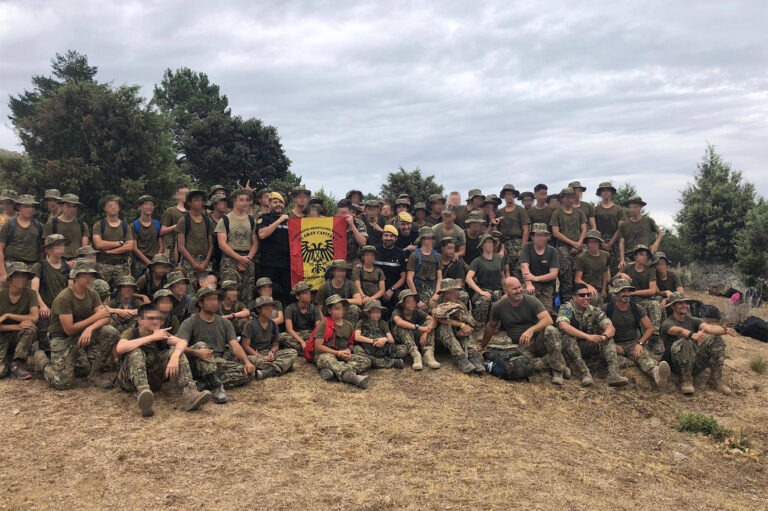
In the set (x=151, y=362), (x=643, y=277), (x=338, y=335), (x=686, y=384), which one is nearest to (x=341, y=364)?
(x=338, y=335)

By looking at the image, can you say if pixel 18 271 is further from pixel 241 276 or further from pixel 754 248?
pixel 754 248

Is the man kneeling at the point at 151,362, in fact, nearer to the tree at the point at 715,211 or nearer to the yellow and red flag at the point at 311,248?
the yellow and red flag at the point at 311,248

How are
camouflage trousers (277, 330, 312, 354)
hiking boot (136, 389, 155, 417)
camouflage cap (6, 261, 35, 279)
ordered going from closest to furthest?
hiking boot (136, 389, 155, 417) → camouflage cap (6, 261, 35, 279) → camouflage trousers (277, 330, 312, 354)

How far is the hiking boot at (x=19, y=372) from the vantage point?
7.09 meters

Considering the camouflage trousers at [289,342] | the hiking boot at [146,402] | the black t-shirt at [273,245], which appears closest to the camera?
the hiking boot at [146,402]

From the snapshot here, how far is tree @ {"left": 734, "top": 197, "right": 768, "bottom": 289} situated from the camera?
17.9m

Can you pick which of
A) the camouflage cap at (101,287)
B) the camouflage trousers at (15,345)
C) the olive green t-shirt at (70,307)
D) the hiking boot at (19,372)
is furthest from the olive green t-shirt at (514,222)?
the hiking boot at (19,372)

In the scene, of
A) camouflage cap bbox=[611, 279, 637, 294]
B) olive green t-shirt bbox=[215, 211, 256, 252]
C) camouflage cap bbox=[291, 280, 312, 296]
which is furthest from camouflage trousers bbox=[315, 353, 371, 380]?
camouflage cap bbox=[611, 279, 637, 294]

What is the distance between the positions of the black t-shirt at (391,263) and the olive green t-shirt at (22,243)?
5.59 metres

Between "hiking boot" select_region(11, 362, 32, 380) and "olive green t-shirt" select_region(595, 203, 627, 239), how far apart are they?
10785 mm

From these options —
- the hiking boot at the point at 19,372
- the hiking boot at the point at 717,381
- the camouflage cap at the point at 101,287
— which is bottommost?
the hiking boot at the point at 717,381

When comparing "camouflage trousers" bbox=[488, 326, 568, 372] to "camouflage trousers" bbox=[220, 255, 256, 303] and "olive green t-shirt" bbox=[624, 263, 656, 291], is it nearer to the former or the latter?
"olive green t-shirt" bbox=[624, 263, 656, 291]

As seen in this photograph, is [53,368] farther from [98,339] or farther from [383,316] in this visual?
[383,316]

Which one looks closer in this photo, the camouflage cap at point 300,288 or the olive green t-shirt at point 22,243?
the olive green t-shirt at point 22,243
